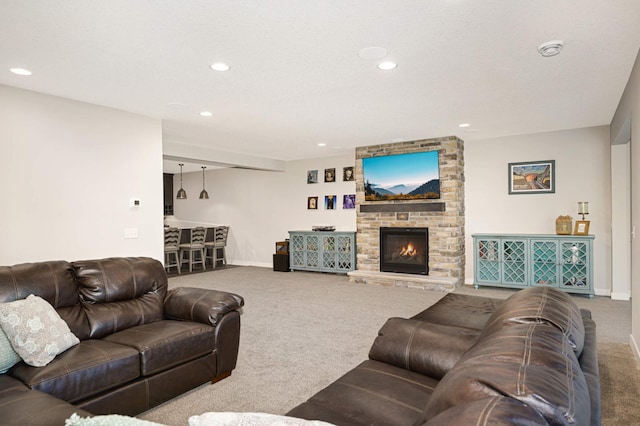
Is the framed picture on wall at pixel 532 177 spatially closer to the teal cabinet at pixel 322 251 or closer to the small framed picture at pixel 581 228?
the small framed picture at pixel 581 228

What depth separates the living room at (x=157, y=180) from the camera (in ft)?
12.2

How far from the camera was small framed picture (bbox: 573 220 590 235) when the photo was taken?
5.67m

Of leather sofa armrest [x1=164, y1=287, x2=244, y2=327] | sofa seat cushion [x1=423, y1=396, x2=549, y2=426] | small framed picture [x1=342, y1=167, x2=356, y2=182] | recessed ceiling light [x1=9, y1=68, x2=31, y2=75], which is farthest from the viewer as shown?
small framed picture [x1=342, y1=167, x2=356, y2=182]

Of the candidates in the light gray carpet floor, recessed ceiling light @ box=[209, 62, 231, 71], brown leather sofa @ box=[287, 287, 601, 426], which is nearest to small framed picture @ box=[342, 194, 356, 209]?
the light gray carpet floor

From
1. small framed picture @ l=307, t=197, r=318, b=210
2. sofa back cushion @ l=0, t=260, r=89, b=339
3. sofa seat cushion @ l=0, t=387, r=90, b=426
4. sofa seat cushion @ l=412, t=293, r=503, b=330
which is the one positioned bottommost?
sofa seat cushion @ l=0, t=387, r=90, b=426

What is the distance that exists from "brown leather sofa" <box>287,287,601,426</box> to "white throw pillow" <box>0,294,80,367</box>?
1543 millimetres

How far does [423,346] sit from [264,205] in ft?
25.6

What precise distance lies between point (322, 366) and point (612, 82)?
381cm

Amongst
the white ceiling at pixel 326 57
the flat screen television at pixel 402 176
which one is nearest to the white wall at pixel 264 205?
the flat screen television at pixel 402 176

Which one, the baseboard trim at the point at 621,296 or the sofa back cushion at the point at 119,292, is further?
the baseboard trim at the point at 621,296

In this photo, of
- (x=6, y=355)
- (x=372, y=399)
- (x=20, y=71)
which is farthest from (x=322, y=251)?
(x=372, y=399)

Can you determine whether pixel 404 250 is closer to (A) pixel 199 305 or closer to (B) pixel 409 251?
(B) pixel 409 251

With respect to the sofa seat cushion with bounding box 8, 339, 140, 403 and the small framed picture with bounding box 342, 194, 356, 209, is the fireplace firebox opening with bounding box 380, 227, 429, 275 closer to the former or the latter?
the small framed picture with bounding box 342, 194, 356, 209

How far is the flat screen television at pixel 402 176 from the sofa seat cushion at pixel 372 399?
5090 mm
